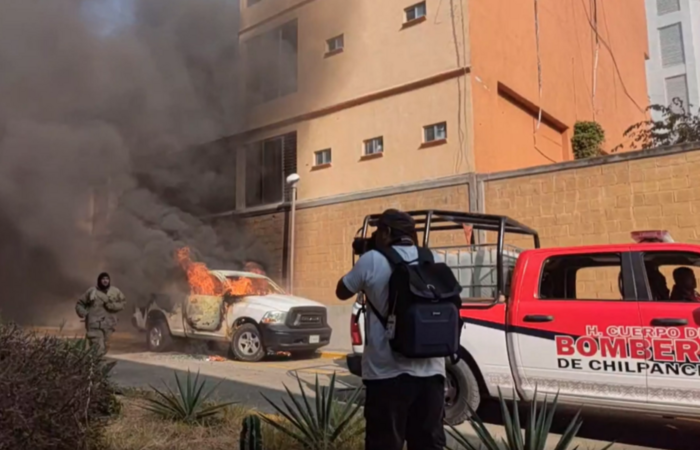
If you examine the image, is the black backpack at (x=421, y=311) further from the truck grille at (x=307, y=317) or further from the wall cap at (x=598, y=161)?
the wall cap at (x=598, y=161)

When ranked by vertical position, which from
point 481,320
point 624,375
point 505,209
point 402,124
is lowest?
point 624,375

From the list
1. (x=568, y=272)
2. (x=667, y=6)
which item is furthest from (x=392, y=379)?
(x=667, y=6)

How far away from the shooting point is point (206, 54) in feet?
32.7

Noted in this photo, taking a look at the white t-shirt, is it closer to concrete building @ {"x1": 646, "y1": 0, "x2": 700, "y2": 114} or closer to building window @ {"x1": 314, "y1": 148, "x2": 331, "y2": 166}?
building window @ {"x1": 314, "y1": 148, "x2": 331, "y2": 166}

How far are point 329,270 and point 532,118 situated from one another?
5678 mm

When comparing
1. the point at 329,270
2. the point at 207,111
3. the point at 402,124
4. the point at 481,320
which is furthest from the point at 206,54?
the point at 481,320

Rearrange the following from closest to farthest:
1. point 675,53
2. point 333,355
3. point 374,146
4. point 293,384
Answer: point 293,384 < point 333,355 < point 374,146 < point 675,53

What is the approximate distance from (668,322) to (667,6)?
28.6 m

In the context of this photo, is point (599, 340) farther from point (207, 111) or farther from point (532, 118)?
point (532, 118)

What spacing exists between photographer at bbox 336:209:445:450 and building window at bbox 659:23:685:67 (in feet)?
95.9

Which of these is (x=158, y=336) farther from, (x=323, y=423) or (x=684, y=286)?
(x=684, y=286)

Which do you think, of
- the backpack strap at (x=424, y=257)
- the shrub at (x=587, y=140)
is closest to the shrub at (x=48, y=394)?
the backpack strap at (x=424, y=257)

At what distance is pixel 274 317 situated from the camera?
31.2ft

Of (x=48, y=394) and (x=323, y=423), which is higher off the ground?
(x=48, y=394)
